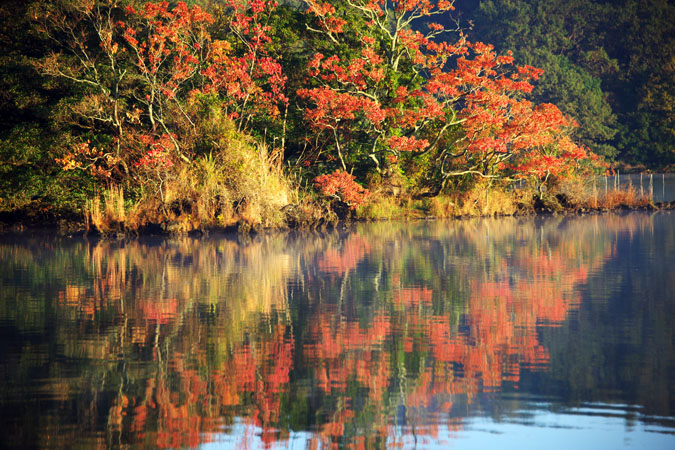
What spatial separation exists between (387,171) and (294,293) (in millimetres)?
15240

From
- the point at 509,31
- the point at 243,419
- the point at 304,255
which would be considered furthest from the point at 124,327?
the point at 509,31

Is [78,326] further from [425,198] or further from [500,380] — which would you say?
[425,198]

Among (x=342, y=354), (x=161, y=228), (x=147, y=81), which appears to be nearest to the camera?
(x=342, y=354)

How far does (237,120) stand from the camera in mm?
26344

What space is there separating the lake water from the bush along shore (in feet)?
26.6

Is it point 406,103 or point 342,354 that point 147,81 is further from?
point 342,354

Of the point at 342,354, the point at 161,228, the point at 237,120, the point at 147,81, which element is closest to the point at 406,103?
the point at 237,120

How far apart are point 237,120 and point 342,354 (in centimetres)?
1944

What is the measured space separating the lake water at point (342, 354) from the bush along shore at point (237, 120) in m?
8.10

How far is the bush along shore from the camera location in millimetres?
23297

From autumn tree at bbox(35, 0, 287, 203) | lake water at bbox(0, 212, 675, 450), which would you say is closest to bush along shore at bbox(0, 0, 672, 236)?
autumn tree at bbox(35, 0, 287, 203)

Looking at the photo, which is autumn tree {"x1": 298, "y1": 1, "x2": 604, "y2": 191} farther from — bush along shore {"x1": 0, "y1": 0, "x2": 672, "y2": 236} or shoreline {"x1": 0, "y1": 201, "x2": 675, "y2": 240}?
shoreline {"x1": 0, "y1": 201, "x2": 675, "y2": 240}

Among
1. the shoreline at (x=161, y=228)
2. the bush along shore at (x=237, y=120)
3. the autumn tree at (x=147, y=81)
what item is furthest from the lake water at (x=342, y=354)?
the autumn tree at (x=147, y=81)

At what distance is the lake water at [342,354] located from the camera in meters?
5.73
